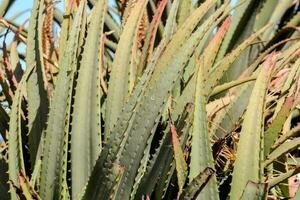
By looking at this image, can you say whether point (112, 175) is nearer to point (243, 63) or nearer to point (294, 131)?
point (294, 131)

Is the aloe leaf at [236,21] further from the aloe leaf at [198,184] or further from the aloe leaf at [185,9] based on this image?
the aloe leaf at [198,184]

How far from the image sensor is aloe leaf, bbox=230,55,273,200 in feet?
3.65

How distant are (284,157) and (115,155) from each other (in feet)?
1.59

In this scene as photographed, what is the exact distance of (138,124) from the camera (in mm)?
1129

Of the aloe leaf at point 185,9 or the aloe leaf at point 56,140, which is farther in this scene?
the aloe leaf at point 185,9

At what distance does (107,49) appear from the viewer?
96.0 inches

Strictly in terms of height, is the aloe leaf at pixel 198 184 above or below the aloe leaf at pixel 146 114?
below

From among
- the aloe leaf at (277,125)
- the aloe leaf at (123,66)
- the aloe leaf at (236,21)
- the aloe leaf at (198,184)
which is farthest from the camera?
the aloe leaf at (236,21)

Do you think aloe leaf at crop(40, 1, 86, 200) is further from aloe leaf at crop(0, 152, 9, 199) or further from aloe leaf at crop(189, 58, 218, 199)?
aloe leaf at crop(189, 58, 218, 199)

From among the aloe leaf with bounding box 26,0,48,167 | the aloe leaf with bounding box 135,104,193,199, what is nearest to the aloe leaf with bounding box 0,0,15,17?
the aloe leaf with bounding box 26,0,48,167

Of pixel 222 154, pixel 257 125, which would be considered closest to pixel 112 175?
pixel 257 125

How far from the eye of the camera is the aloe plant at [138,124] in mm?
1114

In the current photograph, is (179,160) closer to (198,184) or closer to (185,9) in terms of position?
(198,184)

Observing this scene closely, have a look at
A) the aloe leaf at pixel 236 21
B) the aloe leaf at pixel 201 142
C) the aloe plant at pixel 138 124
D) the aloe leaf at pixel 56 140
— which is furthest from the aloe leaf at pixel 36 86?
the aloe leaf at pixel 236 21
